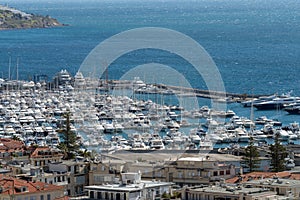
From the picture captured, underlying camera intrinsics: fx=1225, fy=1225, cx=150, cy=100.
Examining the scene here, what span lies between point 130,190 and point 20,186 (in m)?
2.01

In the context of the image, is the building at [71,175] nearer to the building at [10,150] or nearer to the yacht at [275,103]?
the building at [10,150]

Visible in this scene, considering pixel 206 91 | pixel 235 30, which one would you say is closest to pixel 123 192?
pixel 206 91

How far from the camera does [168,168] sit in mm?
24672

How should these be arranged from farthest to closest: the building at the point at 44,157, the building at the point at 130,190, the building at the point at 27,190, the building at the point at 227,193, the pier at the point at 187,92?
the pier at the point at 187,92 → the building at the point at 44,157 → the building at the point at 27,190 → the building at the point at 130,190 → the building at the point at 227,193

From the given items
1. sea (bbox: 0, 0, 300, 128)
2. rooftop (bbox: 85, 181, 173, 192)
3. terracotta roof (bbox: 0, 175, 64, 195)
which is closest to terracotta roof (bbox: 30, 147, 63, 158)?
terracotta roof (bbox: 0, 175, 64, 195)

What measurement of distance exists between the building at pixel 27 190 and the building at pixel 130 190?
62 cm

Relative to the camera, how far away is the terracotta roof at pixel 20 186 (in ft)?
67.9

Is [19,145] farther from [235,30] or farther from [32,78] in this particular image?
[235,30]

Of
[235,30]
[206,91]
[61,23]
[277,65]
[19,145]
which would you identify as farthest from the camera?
[61,23]

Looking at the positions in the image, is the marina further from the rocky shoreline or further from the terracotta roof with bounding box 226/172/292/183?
the rocky shoreline

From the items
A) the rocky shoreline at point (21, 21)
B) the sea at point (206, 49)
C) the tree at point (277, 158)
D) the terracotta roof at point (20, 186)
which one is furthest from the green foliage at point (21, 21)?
the terracotta roof at point (20, 186)

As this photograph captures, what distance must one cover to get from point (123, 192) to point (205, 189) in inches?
54.4

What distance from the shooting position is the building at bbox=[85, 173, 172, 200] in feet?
66.7

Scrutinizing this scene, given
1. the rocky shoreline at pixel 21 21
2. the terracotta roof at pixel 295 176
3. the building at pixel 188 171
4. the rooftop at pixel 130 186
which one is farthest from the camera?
the rocky shoreline at pixel 21 21
